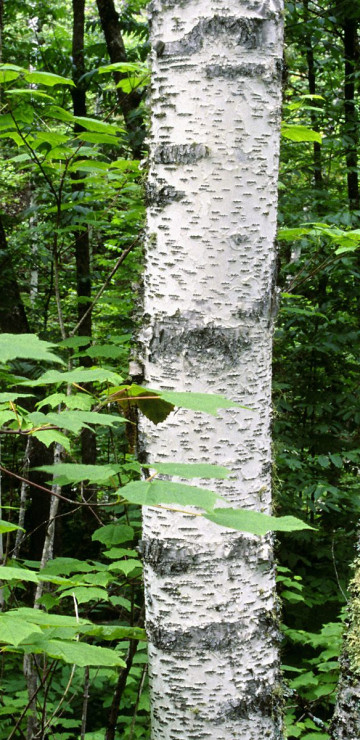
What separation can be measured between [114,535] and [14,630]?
1358 mm

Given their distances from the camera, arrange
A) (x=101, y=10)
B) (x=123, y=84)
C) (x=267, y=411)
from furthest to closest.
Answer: (x=101, y=10) < (x=123, y=84) < (x=267, y=411)

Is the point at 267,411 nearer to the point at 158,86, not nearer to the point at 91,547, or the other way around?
the point at 158,86

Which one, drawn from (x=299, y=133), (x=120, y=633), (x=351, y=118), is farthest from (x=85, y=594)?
(x=351, y=118)

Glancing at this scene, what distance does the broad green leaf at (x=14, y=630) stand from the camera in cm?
81

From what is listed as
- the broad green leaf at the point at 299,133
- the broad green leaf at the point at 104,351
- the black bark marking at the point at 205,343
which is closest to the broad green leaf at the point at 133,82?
the broad green leaf at the point at 299,133

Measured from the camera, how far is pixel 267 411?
146 cm

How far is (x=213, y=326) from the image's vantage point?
1.36 meters

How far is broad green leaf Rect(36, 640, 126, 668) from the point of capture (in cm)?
101

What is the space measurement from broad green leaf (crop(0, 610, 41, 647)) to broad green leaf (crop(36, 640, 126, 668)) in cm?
15

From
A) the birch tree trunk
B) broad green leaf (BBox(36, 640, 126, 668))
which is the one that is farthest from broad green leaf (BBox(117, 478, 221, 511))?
the birch tree trunk

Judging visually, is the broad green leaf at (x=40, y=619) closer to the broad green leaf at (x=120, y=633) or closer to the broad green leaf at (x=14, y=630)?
the broad green leaf at (x=14, y=630)

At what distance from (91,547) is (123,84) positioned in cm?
524

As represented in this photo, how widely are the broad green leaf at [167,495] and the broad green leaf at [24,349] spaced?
0.19 m

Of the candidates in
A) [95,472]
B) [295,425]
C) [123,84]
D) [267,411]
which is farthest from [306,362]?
[95,472]
